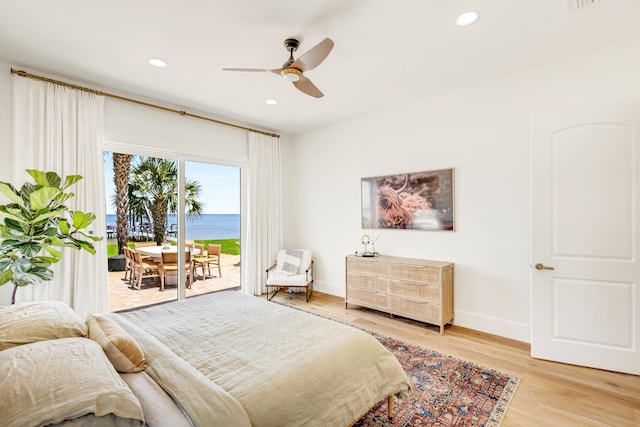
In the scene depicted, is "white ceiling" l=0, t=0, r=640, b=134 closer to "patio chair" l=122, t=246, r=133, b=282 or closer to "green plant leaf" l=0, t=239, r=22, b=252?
"green plant leaf" l=0, t=239, r=22, b=252

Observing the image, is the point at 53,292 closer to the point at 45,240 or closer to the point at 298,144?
the point at 45,240

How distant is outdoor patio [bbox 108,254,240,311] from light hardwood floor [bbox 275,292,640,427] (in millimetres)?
2347

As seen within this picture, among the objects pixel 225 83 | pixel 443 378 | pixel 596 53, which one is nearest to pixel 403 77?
pixel 596 53

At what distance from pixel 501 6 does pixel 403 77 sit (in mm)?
1172

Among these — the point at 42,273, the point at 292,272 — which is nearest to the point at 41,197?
the point at 42,273

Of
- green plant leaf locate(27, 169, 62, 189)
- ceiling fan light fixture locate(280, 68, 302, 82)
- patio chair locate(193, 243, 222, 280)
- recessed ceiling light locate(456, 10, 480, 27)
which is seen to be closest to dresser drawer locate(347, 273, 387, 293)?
patio chair locate(193, 243, 222, 280)

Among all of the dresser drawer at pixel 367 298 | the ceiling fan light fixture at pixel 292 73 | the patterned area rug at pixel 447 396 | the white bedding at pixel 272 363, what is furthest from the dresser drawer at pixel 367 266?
the ceiling fan light fixture at pixel 292 73

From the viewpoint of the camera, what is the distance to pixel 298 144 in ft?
17.8

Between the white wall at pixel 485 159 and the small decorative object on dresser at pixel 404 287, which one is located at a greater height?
the white wall at pixel 485 159

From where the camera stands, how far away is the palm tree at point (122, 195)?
3.60 m

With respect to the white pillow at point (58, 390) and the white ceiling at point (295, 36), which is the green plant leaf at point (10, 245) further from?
the white ceiling at point (295, 36)

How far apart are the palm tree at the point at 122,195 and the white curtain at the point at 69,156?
28 cm

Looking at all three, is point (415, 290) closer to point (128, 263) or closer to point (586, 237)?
point (586, 237)

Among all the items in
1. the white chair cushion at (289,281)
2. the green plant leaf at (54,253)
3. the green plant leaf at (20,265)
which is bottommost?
the white chair cushion at (289,281)
